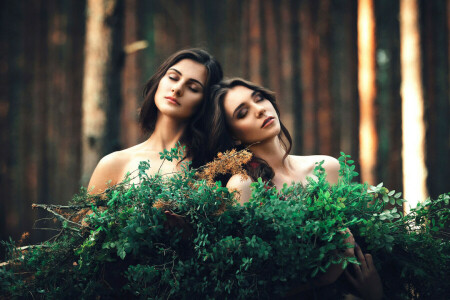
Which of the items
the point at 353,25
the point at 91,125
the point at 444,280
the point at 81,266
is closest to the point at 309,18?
the point at 353,25

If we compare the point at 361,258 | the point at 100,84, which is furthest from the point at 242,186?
the point at 100,84

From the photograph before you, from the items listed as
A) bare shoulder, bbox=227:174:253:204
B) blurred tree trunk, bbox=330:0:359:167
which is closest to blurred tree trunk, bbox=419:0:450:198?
blurred tree trunk, bbox=330:0:359:167

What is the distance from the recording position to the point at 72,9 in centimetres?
529

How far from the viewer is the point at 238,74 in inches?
190

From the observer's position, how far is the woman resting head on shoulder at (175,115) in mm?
2412

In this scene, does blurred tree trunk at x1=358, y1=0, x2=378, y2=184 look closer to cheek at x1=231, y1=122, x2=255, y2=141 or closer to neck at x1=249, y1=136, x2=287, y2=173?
neck at x1=249, y1=136, x2=287, y2=173

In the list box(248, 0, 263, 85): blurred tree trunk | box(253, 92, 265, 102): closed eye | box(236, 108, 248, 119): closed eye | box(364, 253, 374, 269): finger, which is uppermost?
box(248, 0, 263, 85): blurred tree trunk

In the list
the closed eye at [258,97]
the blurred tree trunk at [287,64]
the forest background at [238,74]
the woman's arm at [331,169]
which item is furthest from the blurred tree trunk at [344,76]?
the closed eye at [258,97]

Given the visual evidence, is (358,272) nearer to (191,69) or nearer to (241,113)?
(241,113)

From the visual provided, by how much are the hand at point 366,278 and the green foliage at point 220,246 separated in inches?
2.7

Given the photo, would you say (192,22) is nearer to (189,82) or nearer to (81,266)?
(189,82)

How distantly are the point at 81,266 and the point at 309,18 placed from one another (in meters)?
3.70

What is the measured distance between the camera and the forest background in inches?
152

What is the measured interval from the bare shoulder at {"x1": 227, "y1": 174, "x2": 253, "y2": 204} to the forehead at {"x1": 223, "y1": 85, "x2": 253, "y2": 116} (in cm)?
44
